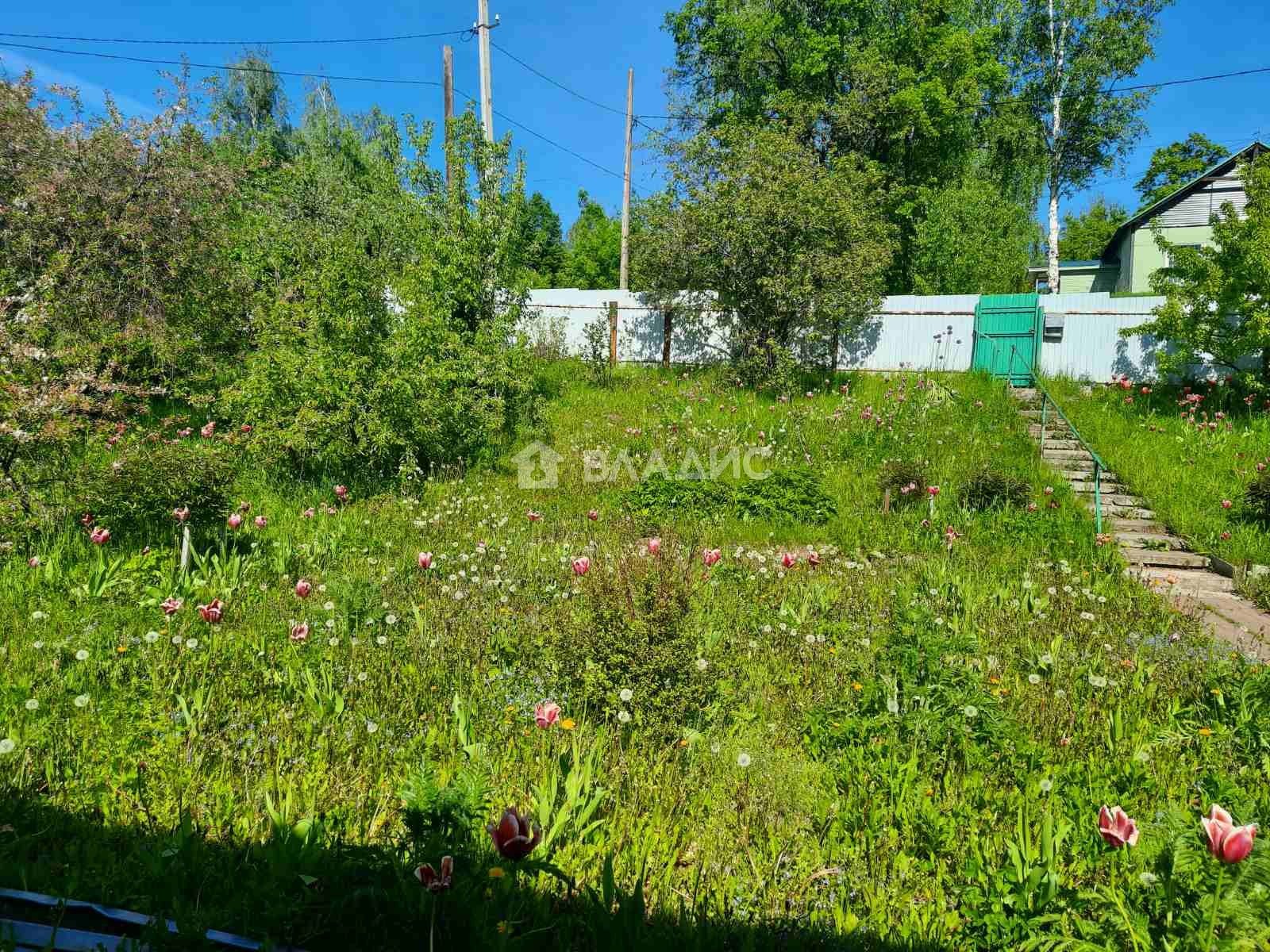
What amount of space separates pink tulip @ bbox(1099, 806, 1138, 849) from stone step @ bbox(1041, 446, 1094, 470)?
9.37 meters

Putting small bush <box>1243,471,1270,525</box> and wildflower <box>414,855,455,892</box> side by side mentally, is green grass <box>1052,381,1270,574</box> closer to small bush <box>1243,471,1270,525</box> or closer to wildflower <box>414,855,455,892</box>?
small bush <box>1243,471,1270,525</box>

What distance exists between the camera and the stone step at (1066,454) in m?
9.89

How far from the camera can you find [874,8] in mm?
23672

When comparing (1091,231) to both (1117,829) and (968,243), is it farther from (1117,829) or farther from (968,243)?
(1117,829)

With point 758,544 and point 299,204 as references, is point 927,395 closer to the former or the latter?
point 758,544

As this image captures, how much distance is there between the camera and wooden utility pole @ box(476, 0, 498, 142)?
12664mm

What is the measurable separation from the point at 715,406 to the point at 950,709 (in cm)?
904

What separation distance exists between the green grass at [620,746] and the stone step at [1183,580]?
1.44 ft

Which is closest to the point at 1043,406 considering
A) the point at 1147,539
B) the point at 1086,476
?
the point at 1086,476

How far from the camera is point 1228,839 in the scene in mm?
1656

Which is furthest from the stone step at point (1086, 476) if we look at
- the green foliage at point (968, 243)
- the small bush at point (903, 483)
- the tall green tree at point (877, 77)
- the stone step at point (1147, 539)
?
the green foliage at point (968, 243)

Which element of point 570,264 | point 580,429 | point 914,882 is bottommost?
point 914,882

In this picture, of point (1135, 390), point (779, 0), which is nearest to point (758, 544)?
point (1135, 390)

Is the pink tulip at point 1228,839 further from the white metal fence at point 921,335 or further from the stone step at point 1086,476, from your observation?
the white metal fence at point 921,335
